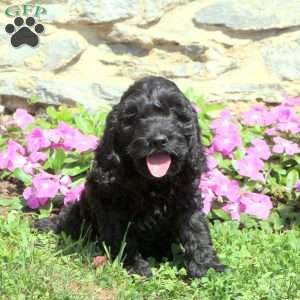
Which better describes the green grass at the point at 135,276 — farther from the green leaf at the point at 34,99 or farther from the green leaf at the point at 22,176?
the green leaf at the point at 34,99

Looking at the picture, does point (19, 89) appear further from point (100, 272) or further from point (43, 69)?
point (100, 272)

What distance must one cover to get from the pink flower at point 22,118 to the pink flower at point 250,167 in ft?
5.14

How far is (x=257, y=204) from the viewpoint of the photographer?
449 centimetres

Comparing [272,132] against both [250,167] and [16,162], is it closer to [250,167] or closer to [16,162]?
[250,167]

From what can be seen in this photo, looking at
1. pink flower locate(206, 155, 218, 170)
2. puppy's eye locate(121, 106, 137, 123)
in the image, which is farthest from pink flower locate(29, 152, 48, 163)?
puppy's eye locate(121, 106, 137, 123)

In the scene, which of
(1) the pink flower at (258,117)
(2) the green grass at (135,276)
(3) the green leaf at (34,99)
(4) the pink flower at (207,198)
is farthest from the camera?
(3) the green leaf at (34,99)

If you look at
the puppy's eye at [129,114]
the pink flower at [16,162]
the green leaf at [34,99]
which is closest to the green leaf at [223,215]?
the puppy's eye at [129,114]

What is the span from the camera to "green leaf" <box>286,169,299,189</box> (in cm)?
468

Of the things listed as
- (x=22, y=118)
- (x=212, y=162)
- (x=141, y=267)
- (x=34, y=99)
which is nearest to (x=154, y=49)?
(x=34, y=99)

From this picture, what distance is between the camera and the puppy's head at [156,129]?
3463 millimetres

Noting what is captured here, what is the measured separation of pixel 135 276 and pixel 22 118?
193cm

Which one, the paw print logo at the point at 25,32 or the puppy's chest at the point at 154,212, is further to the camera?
the paw print logo at the point at 25,32

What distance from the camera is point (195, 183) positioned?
376cm

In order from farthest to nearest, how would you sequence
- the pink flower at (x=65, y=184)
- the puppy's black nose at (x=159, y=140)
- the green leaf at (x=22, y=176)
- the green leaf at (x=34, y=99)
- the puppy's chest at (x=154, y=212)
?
the green leaf at (x=34, y=99) → the green leaf at (x=22, y=176) → the pink flower at (x=65, y=184) → the puppy's chest at (x=154, y=212) → the puppy's black nose at (x=159, y=140)
